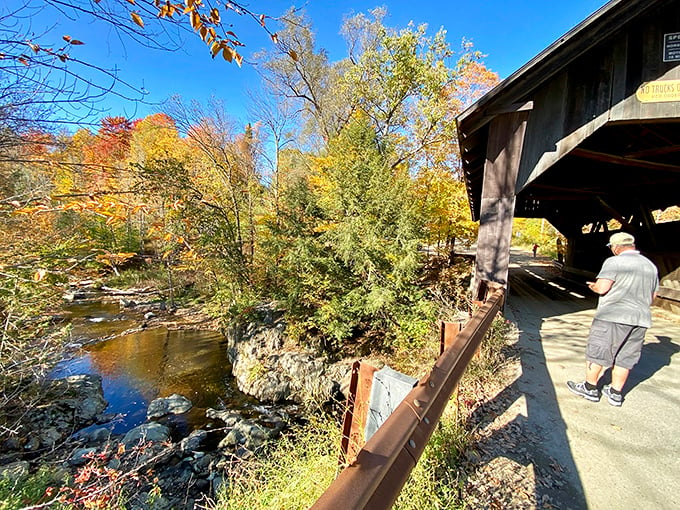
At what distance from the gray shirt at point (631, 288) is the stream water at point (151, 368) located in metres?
7.42

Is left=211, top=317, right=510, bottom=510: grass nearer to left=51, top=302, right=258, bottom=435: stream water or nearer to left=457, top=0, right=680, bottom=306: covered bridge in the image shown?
left=457, top=0, right=680, bottom=306: covered bridge

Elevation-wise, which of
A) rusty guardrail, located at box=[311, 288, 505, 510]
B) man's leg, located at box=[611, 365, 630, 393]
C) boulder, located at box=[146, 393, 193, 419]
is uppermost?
rusty guardrail, located at box=[311, 288, 505, 510]

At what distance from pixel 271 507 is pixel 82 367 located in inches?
405

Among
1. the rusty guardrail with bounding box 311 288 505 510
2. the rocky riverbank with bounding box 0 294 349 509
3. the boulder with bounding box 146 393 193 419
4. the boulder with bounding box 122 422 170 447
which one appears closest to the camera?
the rusty guardrail with bounding box 311 288 505 510

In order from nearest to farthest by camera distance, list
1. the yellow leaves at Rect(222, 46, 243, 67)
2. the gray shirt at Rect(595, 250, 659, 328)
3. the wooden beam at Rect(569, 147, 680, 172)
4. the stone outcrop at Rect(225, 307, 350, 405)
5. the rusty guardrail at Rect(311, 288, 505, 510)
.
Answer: the rusty guardrail at Rect(311, 288, 505, 510)
the yellow leaves at Rect(222, 46, 243, 67)
the gray shirt at Rect(595, 250, 659, 328)
the wooden beam at Rect(569, 147, 680, 172)
the stone outcrop at Rect(225, 307, 350, 405)

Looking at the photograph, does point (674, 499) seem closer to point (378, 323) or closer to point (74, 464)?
point (378, 323)

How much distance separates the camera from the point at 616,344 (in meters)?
2.88

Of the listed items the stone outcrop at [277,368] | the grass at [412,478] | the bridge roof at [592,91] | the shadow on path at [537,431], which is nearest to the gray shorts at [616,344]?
the shadow on path at [537,431]

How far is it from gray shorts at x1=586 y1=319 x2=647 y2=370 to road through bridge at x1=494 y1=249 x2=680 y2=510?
0.50 m

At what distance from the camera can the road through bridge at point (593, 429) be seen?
1979 mm

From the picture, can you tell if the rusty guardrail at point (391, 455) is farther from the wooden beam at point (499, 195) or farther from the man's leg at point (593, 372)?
the wooden beam at point (499, 195)

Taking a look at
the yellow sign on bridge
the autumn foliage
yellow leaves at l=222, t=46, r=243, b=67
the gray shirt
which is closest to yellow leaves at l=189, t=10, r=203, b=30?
yellow leaves at l=222, t=46, r=243, b=67

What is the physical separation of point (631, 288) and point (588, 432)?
4.84 ft

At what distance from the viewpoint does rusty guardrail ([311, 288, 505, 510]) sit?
757mm
